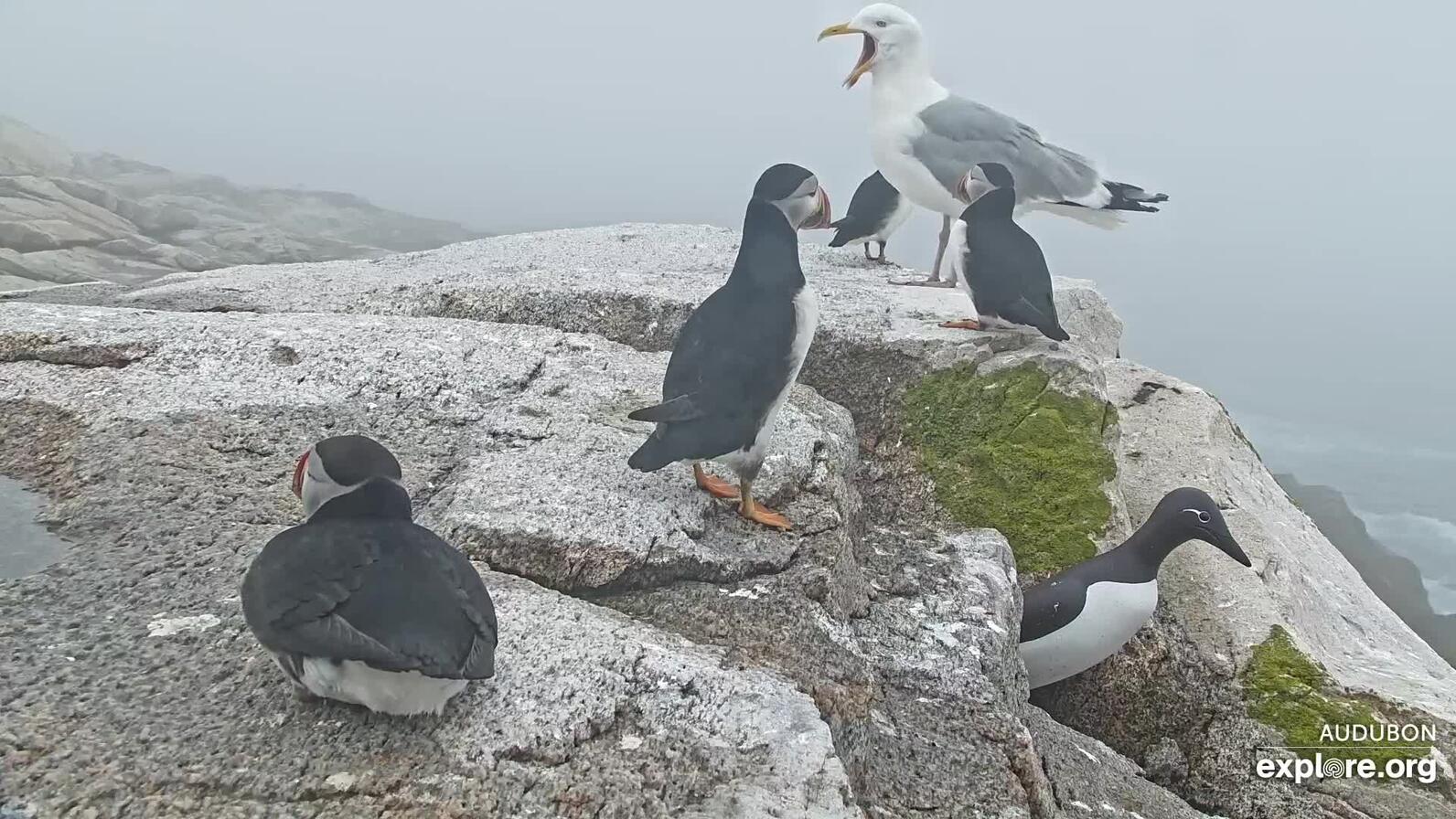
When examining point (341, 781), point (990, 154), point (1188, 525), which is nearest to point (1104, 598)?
point (1188, 525)

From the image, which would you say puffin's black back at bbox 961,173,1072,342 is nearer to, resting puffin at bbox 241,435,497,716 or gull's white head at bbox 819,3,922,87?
gull's white head at bbox 819,3,922,87

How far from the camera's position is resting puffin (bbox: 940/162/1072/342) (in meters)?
5.19

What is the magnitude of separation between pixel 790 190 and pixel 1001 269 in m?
1.86

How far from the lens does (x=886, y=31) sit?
6566 millimetres

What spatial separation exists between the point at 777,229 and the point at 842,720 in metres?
1.73

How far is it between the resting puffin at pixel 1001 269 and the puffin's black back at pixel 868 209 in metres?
1.71

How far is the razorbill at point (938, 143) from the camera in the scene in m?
6.54

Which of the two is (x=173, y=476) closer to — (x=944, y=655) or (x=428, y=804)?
(x=428, y=804)

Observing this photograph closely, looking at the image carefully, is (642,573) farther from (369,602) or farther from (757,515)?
(369,602)

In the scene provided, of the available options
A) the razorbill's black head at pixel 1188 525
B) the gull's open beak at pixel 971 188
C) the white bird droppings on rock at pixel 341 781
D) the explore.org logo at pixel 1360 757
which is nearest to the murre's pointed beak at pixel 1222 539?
the razorbill's black head at pixel 1188 525

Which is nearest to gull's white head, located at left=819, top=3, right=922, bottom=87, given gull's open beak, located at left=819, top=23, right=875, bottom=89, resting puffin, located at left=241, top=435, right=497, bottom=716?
gull's open beak, located at left=819, top=23, right=875, bottom=89

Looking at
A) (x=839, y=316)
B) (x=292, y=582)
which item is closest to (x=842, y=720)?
(x=292, y=582)

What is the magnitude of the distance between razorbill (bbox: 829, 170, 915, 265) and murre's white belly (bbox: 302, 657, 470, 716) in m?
5.62

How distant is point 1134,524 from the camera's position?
17.9 feet
